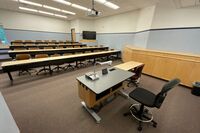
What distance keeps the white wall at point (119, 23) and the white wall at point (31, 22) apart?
13.9ft

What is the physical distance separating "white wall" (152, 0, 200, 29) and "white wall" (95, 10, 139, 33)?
6.09 feet

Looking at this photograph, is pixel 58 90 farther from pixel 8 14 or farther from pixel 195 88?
pixel 8 14

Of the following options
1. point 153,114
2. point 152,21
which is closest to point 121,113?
point 153,114

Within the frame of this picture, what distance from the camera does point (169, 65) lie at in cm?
346

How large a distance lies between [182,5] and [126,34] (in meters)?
3.49

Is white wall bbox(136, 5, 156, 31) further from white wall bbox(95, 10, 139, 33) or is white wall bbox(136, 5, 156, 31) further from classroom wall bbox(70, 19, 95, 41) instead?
classroom wall bbox(70, 19, 95, 41)

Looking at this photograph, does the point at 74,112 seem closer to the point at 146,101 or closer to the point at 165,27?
the point at 146,101

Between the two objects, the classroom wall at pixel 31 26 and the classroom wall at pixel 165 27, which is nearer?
the classroom wall at pixel 165 27

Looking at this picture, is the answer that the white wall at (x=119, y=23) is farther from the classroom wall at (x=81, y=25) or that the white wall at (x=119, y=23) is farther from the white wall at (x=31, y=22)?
the white wall at (x=31, y=22)

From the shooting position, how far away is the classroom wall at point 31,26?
23.7ft

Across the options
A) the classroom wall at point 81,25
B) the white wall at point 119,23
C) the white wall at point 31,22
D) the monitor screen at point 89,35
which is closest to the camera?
the white wall at point 119,23

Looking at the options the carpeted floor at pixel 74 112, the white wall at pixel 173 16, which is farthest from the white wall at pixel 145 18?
the carpeted floor at pixel 74 112

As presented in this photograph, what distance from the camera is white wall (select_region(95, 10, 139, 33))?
6379 mm

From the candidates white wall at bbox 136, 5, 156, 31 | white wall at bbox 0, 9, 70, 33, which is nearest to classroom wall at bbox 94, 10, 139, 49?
white wall at bbox 136, 5, 156, 31
